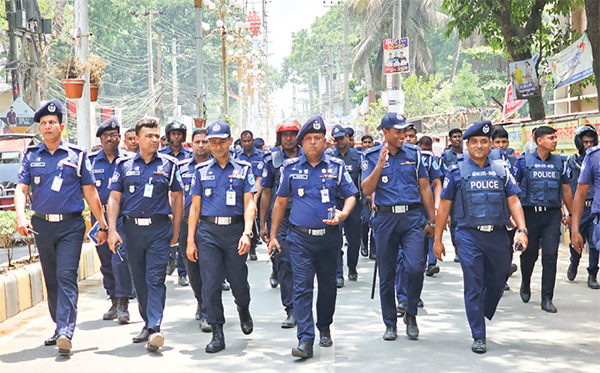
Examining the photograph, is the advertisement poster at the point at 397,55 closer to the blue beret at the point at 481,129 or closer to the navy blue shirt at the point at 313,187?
the blue beret at the point at 481,129

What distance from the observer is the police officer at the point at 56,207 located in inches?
259

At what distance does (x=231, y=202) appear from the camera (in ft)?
21.5

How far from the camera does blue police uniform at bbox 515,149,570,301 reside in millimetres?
8117

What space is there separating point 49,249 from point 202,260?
1.41 meters

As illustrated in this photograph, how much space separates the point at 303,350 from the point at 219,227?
132cm

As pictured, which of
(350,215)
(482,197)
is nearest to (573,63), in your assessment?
(350,215)

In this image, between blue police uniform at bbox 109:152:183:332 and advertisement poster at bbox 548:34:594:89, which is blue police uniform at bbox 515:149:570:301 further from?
advertisement poster at bbox 548:34:594:89

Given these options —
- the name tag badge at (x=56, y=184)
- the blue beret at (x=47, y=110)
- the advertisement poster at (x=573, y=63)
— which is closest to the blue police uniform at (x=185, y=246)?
the name tag badge at (x=56, y=184)

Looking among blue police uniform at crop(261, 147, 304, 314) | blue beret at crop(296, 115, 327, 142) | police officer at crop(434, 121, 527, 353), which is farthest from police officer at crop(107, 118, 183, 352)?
police officer at crop(434, 121, 527, 353)

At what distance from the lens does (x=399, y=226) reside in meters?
6.75

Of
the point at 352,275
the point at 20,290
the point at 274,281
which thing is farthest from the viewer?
the point at 352,275

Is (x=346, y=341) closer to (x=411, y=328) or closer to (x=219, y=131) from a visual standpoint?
(x=411, y=328)

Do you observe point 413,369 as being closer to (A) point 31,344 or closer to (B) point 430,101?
(A) point 31,344

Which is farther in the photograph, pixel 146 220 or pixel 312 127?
pixel 146 220
